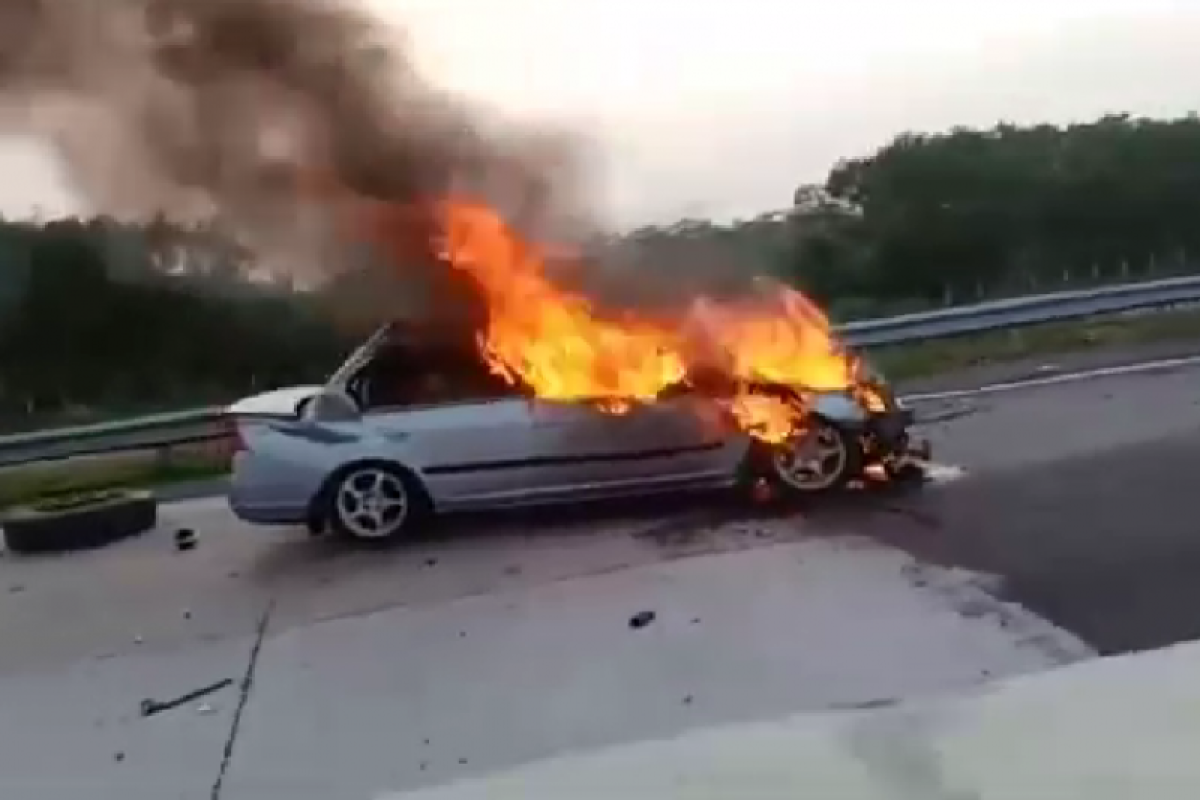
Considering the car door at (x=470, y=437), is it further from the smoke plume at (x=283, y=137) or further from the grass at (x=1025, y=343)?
the grass at (x=1025, y=343)

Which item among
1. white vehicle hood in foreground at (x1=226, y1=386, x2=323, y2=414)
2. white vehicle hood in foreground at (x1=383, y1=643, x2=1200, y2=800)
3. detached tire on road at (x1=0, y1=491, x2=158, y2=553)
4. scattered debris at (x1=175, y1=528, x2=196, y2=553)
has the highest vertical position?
white vehicle hood in foreground at (x1=226, y1=386, x2=323, y2=414)

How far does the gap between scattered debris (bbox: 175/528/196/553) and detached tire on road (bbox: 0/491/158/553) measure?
0.43 meters

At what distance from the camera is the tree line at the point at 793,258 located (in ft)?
44.1

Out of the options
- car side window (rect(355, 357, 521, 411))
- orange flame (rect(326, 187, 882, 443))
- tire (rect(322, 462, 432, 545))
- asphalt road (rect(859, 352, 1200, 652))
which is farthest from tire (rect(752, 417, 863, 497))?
tire (rect(322, 462, 432, 545))

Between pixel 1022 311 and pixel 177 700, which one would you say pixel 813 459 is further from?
pixel 1022 311

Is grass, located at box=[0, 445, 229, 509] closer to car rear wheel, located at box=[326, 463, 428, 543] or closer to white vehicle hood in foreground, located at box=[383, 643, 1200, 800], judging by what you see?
car rear wheel, located at box=[326, 463, 428, 543]

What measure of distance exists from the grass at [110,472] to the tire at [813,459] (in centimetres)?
716

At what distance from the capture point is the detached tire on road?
13109 millimetres

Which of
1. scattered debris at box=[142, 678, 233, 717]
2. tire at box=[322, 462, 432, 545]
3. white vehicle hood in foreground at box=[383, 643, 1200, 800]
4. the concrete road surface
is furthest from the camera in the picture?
tire at box=[322, 462, 432, 545]

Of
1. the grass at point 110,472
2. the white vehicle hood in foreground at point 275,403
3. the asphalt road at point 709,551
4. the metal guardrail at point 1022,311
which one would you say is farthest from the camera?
the metal guardrail at point 1022,311

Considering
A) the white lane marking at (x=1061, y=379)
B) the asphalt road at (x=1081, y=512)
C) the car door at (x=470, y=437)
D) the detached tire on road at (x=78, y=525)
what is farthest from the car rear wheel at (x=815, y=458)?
the white lane marking at (x=1061, y=379)

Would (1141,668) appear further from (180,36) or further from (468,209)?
(180,36)

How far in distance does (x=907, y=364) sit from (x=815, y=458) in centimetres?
847

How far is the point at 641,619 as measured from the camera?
8734 millimetres
